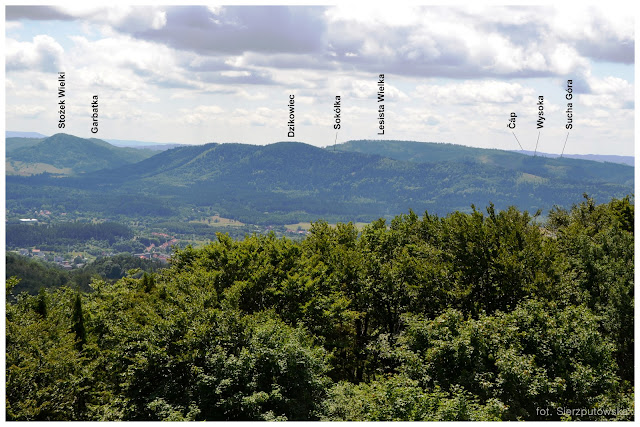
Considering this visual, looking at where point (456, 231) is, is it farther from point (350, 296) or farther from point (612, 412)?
point (612, 412)

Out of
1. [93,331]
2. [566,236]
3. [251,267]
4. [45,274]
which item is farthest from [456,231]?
[45,274]

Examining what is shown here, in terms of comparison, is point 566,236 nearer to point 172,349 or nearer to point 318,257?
point 318,257

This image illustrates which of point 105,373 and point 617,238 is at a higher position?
point 617,238

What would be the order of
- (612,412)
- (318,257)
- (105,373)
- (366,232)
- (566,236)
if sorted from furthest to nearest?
1. (366,232)
2. (566,236)
3. (318,257)
4. (105,373)
5. (612,412)

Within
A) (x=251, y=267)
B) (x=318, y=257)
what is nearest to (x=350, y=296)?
(x=318, y=257)

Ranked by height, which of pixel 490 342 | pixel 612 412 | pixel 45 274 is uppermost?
pixel 490 342

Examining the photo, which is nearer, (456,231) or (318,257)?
(456,231)

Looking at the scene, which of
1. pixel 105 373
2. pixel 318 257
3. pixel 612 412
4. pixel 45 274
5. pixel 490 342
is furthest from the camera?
pixel 45 274
